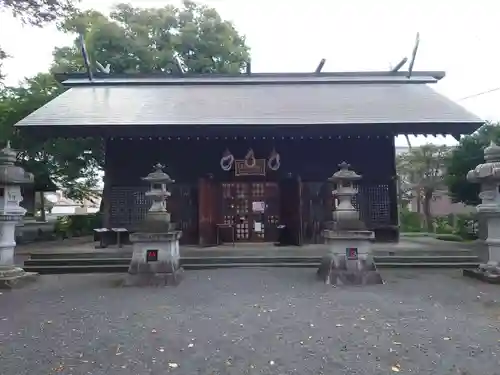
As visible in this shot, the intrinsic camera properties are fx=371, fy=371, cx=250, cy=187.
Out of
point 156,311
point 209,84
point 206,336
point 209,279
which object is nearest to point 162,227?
point 209,279

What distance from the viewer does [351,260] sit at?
24.7 feet

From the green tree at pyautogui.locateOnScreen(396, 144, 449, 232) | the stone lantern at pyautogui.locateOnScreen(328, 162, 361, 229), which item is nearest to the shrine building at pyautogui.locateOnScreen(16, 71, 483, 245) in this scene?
the stone lantern at pyautogui.locateOnScreen(328, 162, 361, 229)

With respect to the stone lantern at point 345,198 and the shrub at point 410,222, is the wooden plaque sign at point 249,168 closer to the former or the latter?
the stone lantern at point 345,198

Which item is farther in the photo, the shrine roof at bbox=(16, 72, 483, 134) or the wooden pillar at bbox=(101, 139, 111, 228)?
the wooden pillar at bbox=(101, 139, 111, 228)

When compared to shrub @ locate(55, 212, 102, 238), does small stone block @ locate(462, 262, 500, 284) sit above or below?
below

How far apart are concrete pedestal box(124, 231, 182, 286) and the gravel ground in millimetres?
353

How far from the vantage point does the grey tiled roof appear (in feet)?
34.8

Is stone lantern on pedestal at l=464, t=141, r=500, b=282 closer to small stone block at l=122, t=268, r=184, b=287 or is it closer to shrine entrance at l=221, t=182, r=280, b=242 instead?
shrine entrance at l=221, t=182, r=280, b=242

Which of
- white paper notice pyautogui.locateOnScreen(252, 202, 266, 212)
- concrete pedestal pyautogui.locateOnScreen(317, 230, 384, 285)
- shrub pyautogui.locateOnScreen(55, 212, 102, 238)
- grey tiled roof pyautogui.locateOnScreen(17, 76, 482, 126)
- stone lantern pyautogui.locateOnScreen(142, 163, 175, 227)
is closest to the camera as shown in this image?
concrete pedestal pyautogui.locateOnScreen(317, 230, 384, 285)

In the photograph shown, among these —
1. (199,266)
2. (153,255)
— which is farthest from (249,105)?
(153,255)

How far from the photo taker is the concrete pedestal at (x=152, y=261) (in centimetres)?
747

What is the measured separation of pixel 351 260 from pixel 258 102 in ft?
22.7

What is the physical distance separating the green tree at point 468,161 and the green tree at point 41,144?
14856mm

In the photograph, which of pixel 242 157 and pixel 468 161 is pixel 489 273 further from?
pixel 468 161
